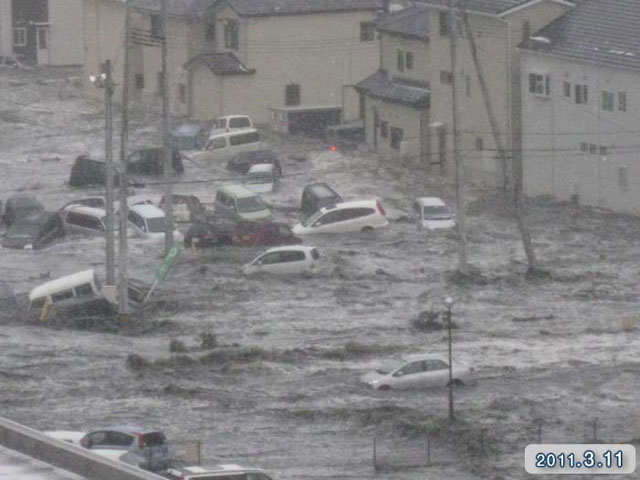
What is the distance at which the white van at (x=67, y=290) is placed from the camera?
37.6 meters

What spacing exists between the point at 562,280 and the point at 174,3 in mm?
24892

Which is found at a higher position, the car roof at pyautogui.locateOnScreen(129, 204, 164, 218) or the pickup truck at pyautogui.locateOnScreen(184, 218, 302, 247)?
the car roof at pyautogui.locateOnScreen(129, 204, 164, 218)

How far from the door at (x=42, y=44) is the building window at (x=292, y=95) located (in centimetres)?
1723

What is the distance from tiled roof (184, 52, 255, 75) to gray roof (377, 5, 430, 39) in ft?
14.6

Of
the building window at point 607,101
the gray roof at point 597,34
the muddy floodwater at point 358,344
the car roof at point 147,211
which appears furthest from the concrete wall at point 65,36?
the building window at point 607,101

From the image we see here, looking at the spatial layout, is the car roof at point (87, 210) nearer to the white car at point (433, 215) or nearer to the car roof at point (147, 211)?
the car roof at point (147, 211)

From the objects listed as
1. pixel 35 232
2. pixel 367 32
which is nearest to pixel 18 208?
pixel 35 232

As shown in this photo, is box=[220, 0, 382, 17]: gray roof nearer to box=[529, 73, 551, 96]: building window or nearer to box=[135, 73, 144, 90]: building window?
box=[135, 73, 144, 90]: building window

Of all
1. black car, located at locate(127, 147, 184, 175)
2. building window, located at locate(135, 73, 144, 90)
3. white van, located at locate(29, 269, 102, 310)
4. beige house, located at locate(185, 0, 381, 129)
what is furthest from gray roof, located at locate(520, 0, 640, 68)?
building window, located at locate(135, 73, 144, 90)

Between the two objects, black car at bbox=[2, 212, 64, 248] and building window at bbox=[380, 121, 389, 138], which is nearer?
black car at bbox=[2, 212, 64, 248]

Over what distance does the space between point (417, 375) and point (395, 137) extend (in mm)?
23915

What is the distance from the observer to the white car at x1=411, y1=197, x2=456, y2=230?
46031 millimetres

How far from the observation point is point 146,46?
61656 mm

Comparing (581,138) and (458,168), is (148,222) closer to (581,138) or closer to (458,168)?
(458,168)
